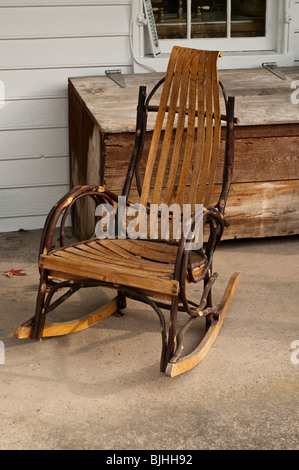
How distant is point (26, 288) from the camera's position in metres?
3.27

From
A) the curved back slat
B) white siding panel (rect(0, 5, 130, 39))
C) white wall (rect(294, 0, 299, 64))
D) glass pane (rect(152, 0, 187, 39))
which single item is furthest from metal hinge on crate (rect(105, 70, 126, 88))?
white wall (rect(294, 0, 299, 64))

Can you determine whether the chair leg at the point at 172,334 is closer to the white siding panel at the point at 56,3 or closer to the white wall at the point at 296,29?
the white siding panel at the point at 56,3

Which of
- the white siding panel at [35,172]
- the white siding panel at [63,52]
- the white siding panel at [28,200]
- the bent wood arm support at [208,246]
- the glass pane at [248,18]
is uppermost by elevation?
the glass pane at [248,18]

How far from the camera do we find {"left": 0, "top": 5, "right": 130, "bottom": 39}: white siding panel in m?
3.77

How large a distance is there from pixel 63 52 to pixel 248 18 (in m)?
1.11

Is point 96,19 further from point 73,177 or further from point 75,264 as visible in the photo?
point 75,264

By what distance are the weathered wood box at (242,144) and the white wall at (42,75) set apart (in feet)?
0.42

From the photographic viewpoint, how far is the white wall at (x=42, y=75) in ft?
12.5

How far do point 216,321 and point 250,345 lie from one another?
167 millimetres

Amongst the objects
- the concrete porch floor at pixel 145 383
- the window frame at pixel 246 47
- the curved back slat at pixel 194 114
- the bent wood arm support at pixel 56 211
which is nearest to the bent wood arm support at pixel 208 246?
the curved back slat at pixel 194 114

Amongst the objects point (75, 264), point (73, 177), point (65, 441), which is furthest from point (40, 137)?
point (65, 441)

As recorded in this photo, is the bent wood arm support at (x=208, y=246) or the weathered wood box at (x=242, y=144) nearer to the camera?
the bent wood arm support at (x=208, y=246)

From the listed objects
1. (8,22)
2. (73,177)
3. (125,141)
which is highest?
(8,22)

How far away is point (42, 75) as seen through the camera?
389 cm
